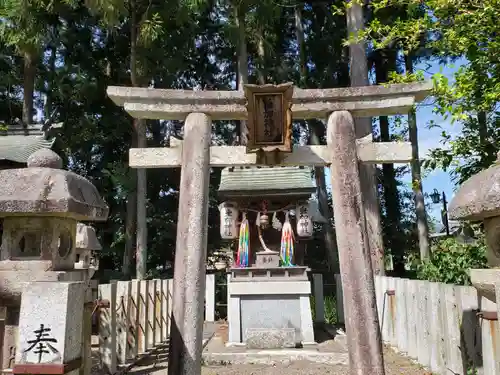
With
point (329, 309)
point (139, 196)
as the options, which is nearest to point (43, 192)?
point (139, 196)

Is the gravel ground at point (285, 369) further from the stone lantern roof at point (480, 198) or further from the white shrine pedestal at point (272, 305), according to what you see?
the stone lantern roof at point (480, 198)

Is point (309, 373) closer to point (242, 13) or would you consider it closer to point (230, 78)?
point (242, 13)

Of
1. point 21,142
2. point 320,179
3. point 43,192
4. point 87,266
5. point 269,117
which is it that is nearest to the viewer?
point 43,192

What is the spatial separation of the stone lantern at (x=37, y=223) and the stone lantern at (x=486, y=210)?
331 centimetres

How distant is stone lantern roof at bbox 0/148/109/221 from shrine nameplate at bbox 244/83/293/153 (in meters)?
2.04

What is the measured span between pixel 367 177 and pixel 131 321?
7323 millimetres

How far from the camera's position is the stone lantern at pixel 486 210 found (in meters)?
3.24

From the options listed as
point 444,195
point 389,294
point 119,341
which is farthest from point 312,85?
point 119,341

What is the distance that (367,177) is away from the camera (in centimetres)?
1184

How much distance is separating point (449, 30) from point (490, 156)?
1794 millimetres

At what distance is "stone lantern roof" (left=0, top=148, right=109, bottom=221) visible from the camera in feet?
12.0

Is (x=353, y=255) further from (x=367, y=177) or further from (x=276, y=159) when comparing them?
(x=367, y=177)

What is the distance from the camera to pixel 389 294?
8.71m

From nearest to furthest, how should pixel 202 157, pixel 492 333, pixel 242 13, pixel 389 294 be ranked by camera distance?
pixel 492 333, pixel 202 157, pixel 389 294, pixel 242 13
